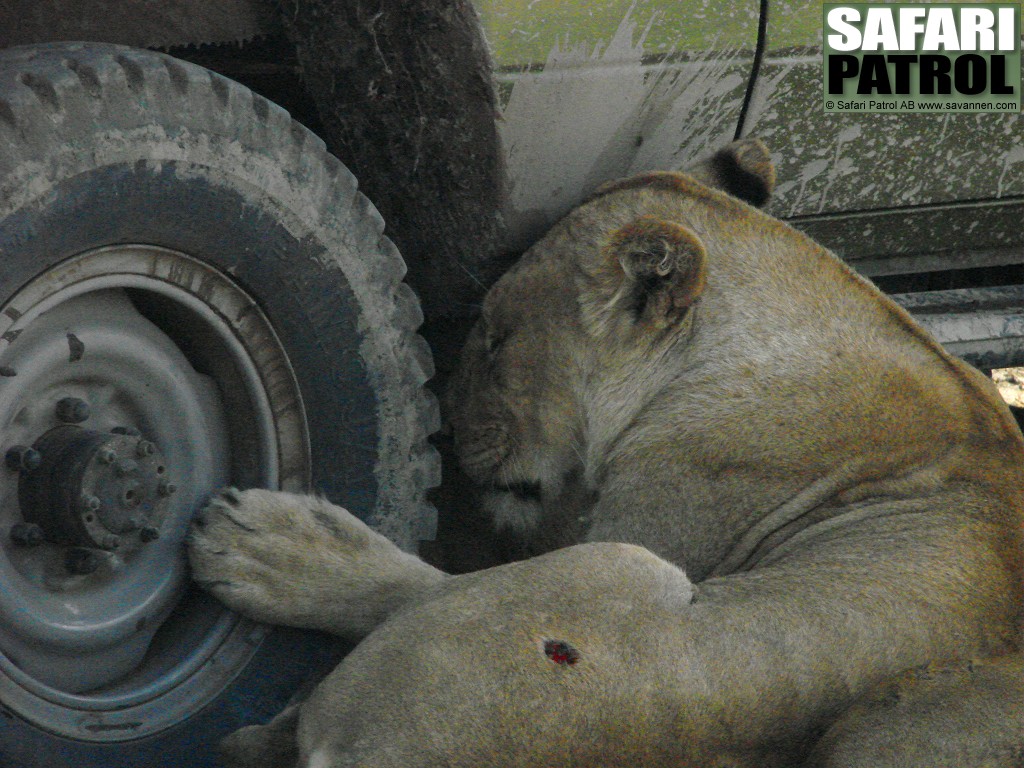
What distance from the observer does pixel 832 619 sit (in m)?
2.42

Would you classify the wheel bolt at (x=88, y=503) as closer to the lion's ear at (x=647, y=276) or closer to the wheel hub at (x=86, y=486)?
the wheel hub at (x=86, y=486)

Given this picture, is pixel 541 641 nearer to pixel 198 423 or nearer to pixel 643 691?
pixel 643 691

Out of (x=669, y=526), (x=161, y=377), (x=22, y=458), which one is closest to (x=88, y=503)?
(x=22, y=458)

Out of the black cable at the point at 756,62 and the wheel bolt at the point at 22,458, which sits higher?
the black cable at the point at 756,62

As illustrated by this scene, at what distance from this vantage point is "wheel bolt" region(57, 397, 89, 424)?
2248 mm

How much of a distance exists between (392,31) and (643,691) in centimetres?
157

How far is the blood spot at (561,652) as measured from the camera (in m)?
2.17

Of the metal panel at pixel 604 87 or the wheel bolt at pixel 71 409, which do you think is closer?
the wheel bolt at pixel 71 409

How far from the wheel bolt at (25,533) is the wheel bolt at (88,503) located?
10 cm

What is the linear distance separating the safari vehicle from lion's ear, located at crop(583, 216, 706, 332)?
0.97 feet

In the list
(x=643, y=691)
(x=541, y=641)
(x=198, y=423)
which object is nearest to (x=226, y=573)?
(x=198, y=423)

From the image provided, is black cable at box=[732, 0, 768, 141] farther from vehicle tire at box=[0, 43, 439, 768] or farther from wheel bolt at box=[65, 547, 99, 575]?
wheel bolt at box=[65, 547, 99, 575]

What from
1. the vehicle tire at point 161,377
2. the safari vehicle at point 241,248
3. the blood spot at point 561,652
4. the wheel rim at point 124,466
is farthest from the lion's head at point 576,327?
the blood spot at point 561,652

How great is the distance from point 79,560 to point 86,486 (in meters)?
0.19
